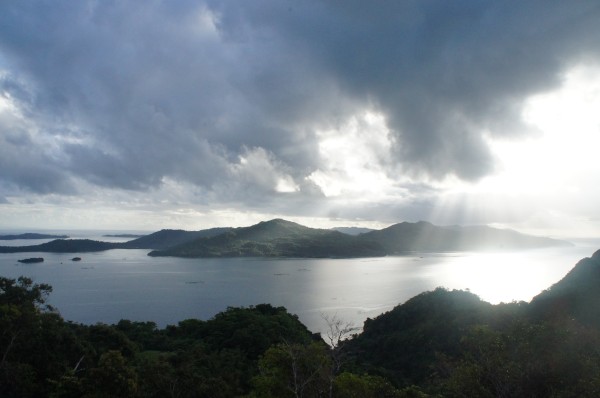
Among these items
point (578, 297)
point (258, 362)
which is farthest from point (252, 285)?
point (258, 362)

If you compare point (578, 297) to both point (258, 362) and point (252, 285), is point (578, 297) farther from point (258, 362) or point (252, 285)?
point (252, 285)

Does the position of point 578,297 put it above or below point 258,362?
above

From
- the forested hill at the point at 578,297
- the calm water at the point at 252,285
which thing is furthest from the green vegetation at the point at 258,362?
the calm water at the point at 252,285

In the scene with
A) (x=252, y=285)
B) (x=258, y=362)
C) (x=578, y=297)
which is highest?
(x=578, y=297)

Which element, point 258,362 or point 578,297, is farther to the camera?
point 578,297

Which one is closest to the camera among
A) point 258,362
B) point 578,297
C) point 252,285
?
point 258,362

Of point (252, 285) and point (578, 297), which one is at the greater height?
point (578, 297)

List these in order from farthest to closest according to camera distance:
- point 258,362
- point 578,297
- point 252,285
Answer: point 252,285, point 578,297, point 258,362

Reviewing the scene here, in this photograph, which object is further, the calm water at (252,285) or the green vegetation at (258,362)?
the calm water at (252,285)

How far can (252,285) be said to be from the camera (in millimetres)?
114500

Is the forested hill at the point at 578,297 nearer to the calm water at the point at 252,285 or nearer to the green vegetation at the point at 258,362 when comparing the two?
the green vegetation at the point at 258,362

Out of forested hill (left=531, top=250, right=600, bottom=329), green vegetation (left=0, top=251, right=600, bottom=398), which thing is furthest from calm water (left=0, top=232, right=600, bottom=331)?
green vegetation (left=0, top=251, right=600, bottom=398)

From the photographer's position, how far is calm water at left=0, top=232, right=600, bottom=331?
275 feet

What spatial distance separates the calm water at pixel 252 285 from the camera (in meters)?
83.8
